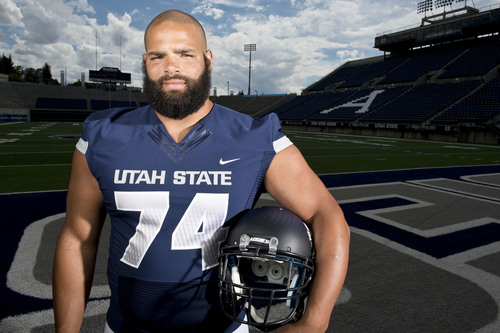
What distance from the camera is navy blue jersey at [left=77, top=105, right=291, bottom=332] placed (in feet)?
3.75

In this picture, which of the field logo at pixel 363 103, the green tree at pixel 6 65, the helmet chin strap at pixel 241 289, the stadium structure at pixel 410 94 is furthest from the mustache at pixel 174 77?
the green tree at pixel 6 65

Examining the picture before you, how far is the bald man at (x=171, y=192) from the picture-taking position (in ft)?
3.76

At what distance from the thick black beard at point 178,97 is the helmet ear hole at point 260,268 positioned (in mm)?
588

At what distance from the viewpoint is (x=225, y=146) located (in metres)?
1.22

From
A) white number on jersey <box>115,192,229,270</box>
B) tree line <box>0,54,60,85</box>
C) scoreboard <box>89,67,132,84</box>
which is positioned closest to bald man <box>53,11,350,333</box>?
white number on jersey <box>115,192,229,270</box>

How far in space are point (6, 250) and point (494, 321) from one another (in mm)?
4174

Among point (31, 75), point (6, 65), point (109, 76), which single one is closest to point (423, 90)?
point (109, 76)

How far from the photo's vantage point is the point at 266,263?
108cm

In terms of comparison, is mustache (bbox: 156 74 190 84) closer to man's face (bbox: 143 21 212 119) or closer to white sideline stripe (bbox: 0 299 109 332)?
man's face (bbox: 143 21 212 119)

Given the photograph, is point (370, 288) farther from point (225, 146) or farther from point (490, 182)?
point (490, 182)

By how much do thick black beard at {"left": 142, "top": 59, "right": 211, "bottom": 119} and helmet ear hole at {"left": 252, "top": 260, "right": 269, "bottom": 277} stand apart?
1.93 feet

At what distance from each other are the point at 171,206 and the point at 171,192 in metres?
0.05

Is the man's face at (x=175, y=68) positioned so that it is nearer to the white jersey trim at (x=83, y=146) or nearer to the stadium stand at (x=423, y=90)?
the white jersey trim at (x=83, y=146)

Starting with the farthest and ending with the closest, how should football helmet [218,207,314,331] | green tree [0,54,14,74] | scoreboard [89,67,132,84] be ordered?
green tree [0,54,14,74] < scoreboard [89,67,132,84] < football helmet [218,207,314,331]
